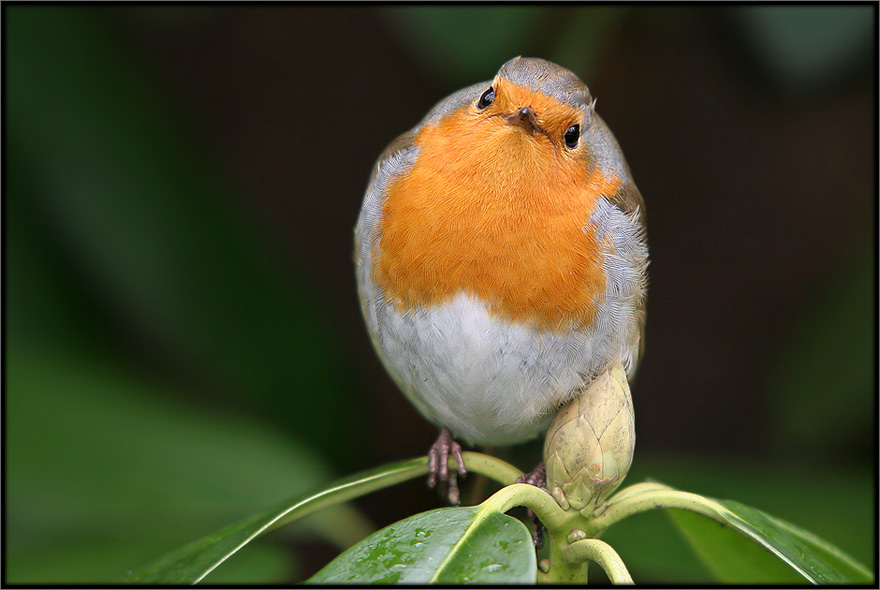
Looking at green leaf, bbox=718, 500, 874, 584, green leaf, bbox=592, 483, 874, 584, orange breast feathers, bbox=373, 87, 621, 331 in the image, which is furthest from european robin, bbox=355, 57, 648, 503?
green leaf, bbox=718, 500, 874, 584

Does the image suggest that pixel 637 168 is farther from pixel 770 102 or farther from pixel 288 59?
pixel 288 59

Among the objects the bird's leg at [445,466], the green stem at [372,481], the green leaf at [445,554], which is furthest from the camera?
the bird's leg at [445,466]

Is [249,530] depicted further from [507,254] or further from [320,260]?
[320,260]

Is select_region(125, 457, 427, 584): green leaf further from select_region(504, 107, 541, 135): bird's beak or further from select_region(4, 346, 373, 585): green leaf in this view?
select_region(504, 107, 541, 135): bird's beak

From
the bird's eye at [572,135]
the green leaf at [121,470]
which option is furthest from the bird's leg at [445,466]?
the bird's eye at [572,135]

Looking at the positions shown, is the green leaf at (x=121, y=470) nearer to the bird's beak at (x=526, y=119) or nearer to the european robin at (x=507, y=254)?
the european robin at (x=507, y=254)

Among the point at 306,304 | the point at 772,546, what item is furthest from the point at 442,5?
the point at 772,546
